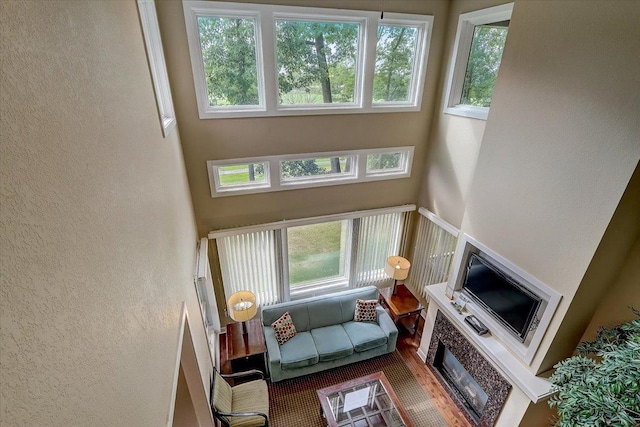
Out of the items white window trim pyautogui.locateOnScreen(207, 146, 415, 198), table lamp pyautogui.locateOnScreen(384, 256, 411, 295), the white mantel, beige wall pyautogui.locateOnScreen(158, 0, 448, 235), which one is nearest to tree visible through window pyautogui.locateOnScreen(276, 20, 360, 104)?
beige wall pyautogui.locateOnScreen(158, 0, 448, 235)

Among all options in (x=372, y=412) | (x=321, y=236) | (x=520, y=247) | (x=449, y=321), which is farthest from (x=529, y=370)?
(x=321, y=236)

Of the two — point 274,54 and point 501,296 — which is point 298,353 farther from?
point 274,54

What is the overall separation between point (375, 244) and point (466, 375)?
2.35 metres

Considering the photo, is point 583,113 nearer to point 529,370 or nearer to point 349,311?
point 529,370

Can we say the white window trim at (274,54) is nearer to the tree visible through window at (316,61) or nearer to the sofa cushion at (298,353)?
the tree visible through window at (316,61)

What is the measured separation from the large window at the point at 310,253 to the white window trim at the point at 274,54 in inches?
64.3

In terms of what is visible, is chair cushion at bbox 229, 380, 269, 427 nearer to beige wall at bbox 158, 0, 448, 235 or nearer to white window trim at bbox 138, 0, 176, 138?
beige wall at bbox 158, 0, 448, 235

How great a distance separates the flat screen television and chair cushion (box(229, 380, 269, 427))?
289 centimetres

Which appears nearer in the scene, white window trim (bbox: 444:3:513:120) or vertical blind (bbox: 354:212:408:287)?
white window trim (bbox: 444:3:513:120)

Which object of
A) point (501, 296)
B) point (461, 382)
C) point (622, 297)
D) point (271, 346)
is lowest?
point (461, 382)

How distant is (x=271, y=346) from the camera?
4.31 m

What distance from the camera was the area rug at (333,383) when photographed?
12.9ft

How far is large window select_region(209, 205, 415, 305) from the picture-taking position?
4750 mm

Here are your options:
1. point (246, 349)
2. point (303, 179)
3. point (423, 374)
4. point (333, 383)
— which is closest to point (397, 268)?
point (423, 374)
